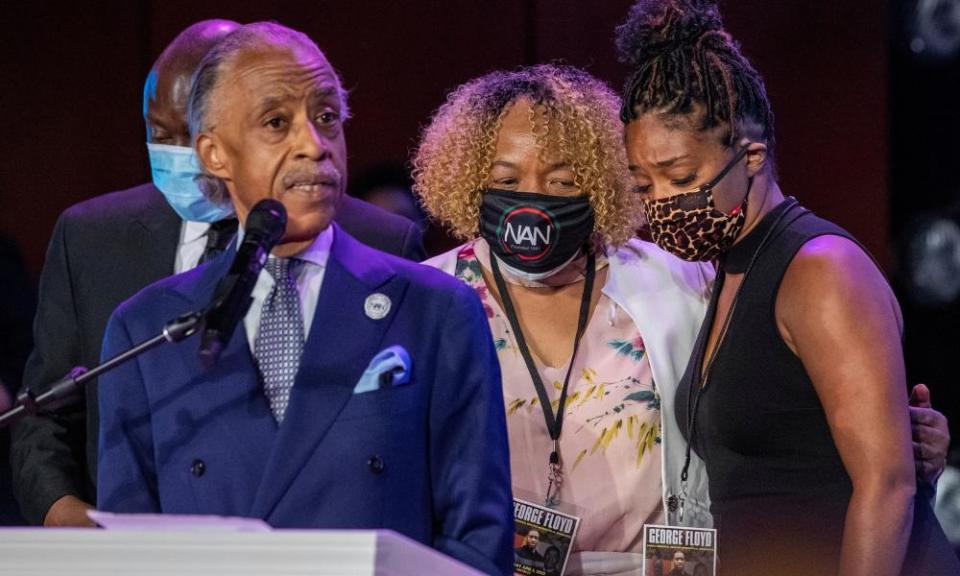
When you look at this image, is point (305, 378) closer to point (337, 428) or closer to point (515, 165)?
point (337, 428)

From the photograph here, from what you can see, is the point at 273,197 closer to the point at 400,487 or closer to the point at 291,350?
the point at 291,350

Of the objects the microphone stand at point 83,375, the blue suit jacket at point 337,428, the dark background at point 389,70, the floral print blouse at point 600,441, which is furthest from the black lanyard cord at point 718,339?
the dark background at point 389,70

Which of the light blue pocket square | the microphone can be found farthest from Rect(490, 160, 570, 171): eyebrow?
the microphone

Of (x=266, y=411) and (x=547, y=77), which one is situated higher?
(x=547, y=77)

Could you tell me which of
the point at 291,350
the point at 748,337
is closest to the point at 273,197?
the point at 291,350

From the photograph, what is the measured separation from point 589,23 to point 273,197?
2822 millimetres

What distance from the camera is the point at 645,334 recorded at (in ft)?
10.2

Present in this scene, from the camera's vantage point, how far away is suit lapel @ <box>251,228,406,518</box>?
2160 mm

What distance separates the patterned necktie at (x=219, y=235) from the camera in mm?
3010

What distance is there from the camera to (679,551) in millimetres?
2832

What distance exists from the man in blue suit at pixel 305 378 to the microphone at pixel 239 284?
211 millimetres

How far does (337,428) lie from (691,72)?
3.80 feet

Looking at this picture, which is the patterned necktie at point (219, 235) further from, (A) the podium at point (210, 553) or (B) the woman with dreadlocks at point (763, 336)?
(A) the podium at point (210, 553)

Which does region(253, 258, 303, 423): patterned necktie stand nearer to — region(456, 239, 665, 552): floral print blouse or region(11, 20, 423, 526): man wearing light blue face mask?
region(11, 20, 423, 526): man wearing light blue face mask
